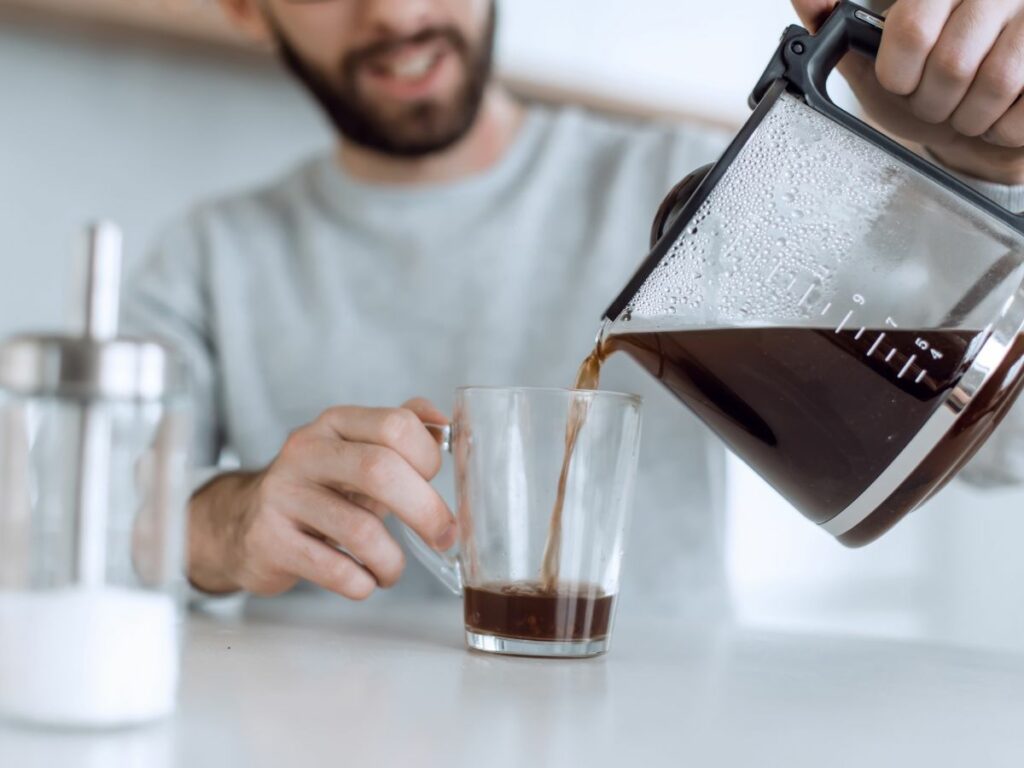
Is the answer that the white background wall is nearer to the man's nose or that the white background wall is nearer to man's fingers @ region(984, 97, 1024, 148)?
the man's nose

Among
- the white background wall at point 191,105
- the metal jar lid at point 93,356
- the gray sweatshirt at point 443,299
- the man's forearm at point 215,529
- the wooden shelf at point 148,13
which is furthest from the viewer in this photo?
the white background wall at point 191,105

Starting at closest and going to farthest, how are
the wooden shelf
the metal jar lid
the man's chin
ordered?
the metal jar lid, the man's chin, the wooden shelf

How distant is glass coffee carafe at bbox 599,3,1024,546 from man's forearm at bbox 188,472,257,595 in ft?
1.46

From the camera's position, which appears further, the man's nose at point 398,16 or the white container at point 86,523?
the man's nose at point 398,16

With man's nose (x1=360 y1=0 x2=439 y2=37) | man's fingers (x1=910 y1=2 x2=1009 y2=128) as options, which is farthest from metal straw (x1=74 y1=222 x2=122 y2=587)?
man's nose (x1=360 y1=0 x2=439 y2=37)

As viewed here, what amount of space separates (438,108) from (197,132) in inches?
25.7

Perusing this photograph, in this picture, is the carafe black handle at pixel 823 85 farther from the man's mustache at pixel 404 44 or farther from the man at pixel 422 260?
the man's mustache at pixel 404 44

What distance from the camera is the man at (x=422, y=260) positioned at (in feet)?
4.67

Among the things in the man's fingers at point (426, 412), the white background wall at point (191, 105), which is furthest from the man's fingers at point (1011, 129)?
the white background wall at point (191, 105)

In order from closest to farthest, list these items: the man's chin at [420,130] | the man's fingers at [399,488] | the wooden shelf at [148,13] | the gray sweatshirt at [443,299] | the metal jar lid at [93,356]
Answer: the metal jar lid at [93,356] < the man's fingers at [399,488] < the gray sweatshirt at [443,299] < the man's chin at [420,130] < the wooden shelf at [148,13]

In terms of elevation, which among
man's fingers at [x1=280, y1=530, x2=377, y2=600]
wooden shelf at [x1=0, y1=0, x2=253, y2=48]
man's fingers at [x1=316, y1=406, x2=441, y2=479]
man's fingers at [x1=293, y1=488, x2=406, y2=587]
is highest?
wooden shelf at [x1=0, y1=0, x2=253, y2=48]

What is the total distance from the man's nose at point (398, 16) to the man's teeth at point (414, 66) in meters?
0.04

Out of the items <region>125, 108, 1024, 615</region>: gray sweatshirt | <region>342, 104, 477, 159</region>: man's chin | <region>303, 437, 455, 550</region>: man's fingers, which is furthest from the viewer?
<region>342, 104, 477, 159</region>: man's chin

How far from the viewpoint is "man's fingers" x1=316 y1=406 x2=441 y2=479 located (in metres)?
0.78
